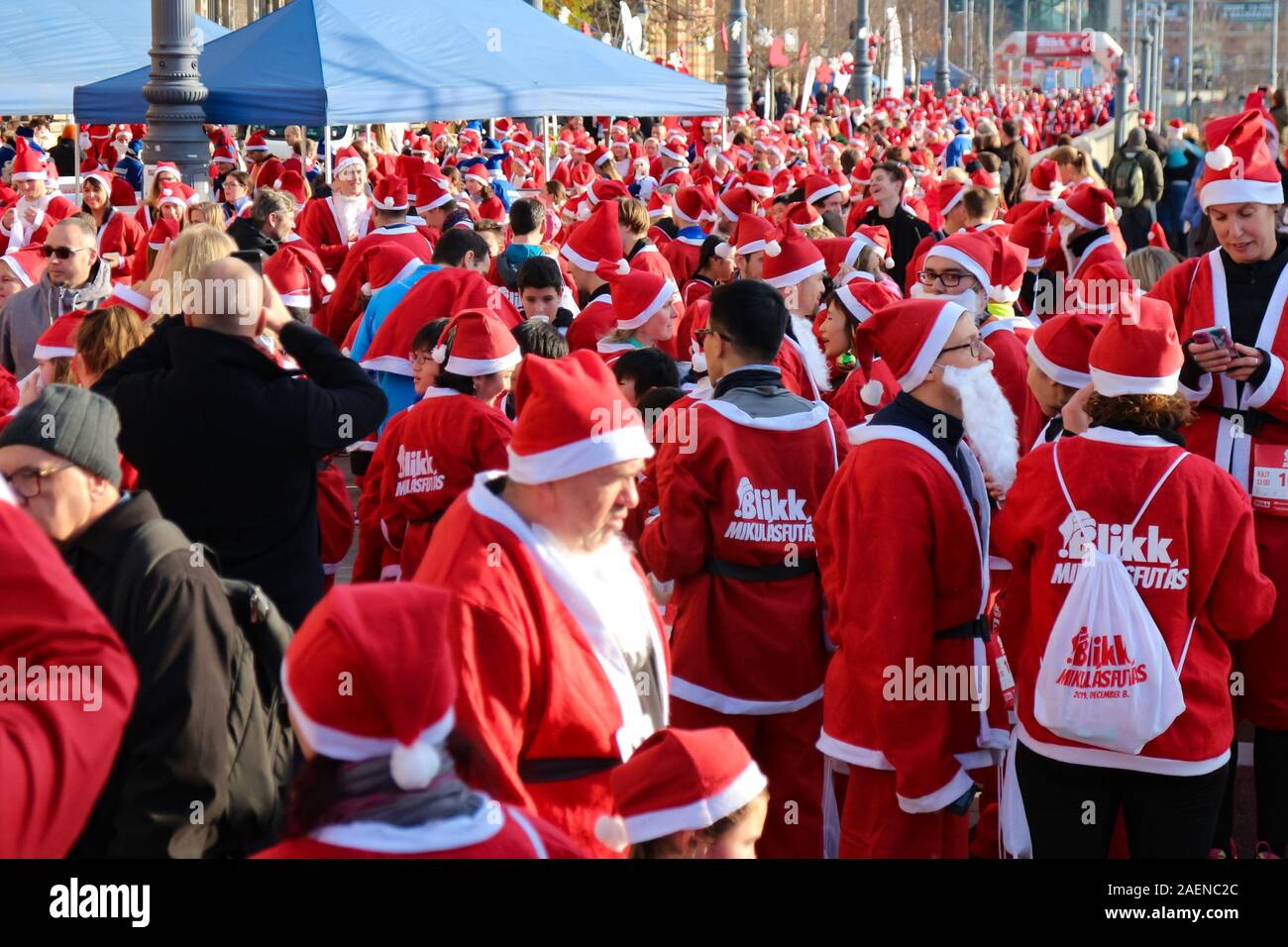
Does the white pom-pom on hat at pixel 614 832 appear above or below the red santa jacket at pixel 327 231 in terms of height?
below

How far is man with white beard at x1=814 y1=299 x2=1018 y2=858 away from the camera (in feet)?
15.1

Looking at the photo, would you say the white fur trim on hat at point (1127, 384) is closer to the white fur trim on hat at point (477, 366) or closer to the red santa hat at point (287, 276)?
the white fur trim on hat at point (477, 366)

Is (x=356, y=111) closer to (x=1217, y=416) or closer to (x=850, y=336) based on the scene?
(x=850, y=336)

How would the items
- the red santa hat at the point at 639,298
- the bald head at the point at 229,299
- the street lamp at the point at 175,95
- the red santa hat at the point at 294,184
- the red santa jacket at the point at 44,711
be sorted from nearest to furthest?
1. the red santa jacket at the point at 44,711
2. the bald head at the point at 229,299
3. the red santa hat at the point at 639,298
4. the street lamp at the point at 175,95
5. the red santa hat at the point at 294,184

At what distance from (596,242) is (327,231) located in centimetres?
397

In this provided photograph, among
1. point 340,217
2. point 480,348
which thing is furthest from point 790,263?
point 340,217

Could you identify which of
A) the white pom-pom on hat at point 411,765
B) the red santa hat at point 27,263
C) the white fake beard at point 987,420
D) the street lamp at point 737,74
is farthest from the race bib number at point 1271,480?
the street lamp at point 737,74

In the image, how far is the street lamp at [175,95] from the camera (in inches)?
488

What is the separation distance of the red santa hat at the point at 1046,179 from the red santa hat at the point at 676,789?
1025 centimetres

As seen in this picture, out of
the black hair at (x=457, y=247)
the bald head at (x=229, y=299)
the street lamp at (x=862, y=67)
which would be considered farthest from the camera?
the street lamp at (x=862, y=67)

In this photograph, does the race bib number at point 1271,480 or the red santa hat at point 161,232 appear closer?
the race bib number at point 1271,480

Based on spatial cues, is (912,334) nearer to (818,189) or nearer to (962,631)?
(962,631)

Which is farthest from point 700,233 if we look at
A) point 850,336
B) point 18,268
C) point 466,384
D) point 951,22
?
point 951,22

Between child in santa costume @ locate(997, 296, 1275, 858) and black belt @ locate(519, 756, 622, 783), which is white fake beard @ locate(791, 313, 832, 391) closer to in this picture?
child in santa costume @ locate(997, 296, 1275, 858)
